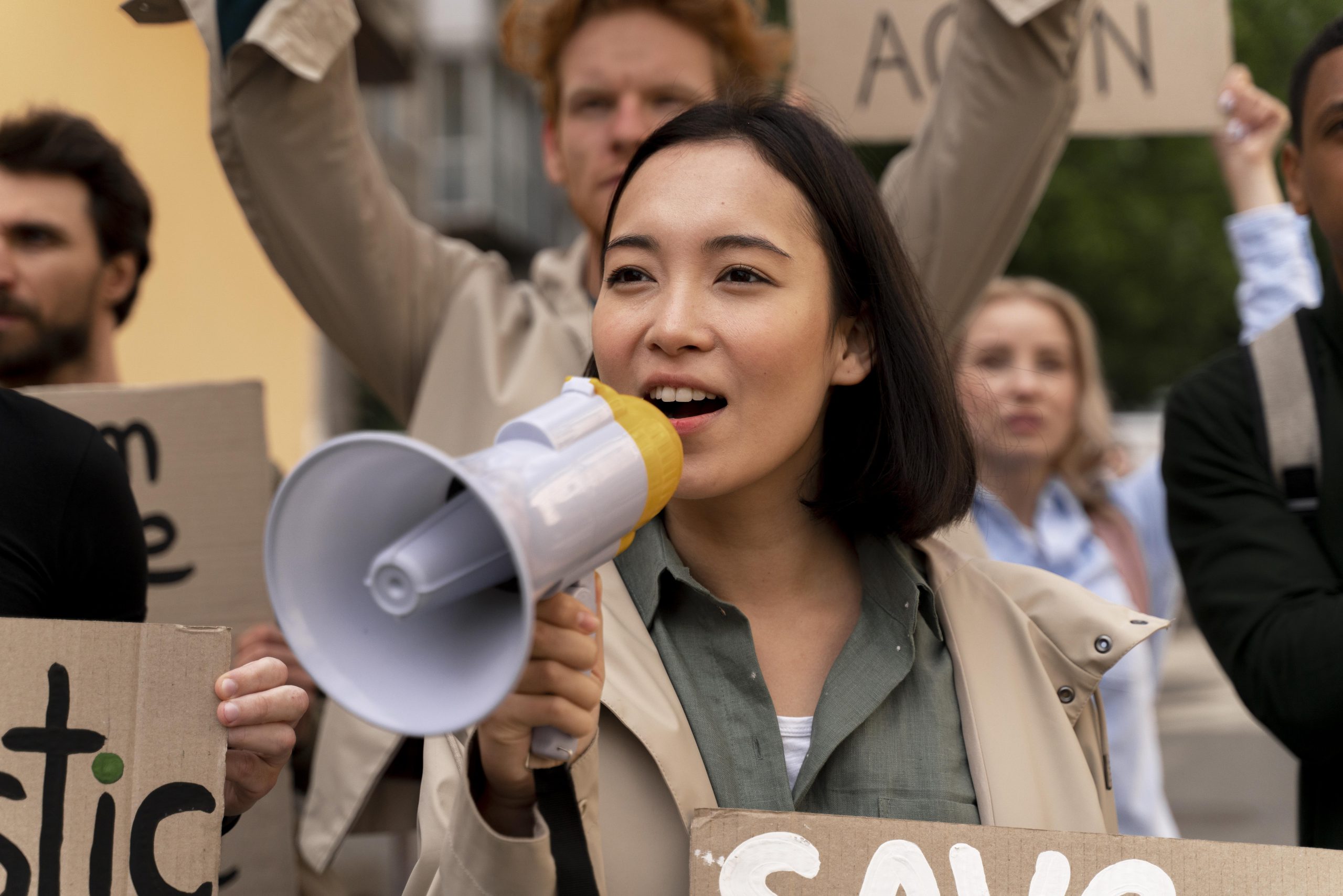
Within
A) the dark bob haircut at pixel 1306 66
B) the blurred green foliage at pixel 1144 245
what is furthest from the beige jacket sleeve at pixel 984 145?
the blurred green foliage at pixel 1144 245

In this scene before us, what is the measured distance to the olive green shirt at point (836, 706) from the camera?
68.7 inches

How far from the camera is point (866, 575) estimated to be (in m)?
1.98

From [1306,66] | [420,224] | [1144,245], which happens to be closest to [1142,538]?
[1306,66]

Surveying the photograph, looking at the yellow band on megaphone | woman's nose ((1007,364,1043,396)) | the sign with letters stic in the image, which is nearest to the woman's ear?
the yellow band on megaphone

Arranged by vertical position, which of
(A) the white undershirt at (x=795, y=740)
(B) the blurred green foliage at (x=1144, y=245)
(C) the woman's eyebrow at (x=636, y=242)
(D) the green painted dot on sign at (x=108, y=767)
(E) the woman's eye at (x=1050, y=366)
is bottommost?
(B) the blurred green foliage at (x=1144, y=245)

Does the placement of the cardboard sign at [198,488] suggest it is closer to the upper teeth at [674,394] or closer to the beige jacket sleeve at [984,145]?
the upper teeth at [674,394]

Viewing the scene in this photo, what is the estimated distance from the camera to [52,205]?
2643 millimetres

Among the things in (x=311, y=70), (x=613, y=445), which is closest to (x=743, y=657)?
(x=613, y=445)

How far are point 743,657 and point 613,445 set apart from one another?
24.7 inches

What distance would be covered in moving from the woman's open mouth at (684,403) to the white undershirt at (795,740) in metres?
0.39

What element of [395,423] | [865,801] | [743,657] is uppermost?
[743,657]

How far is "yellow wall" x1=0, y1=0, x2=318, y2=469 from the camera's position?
2.10 metres

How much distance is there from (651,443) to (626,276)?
0.53m

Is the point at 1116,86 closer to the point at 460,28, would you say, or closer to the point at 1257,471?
the point at 1257,471
